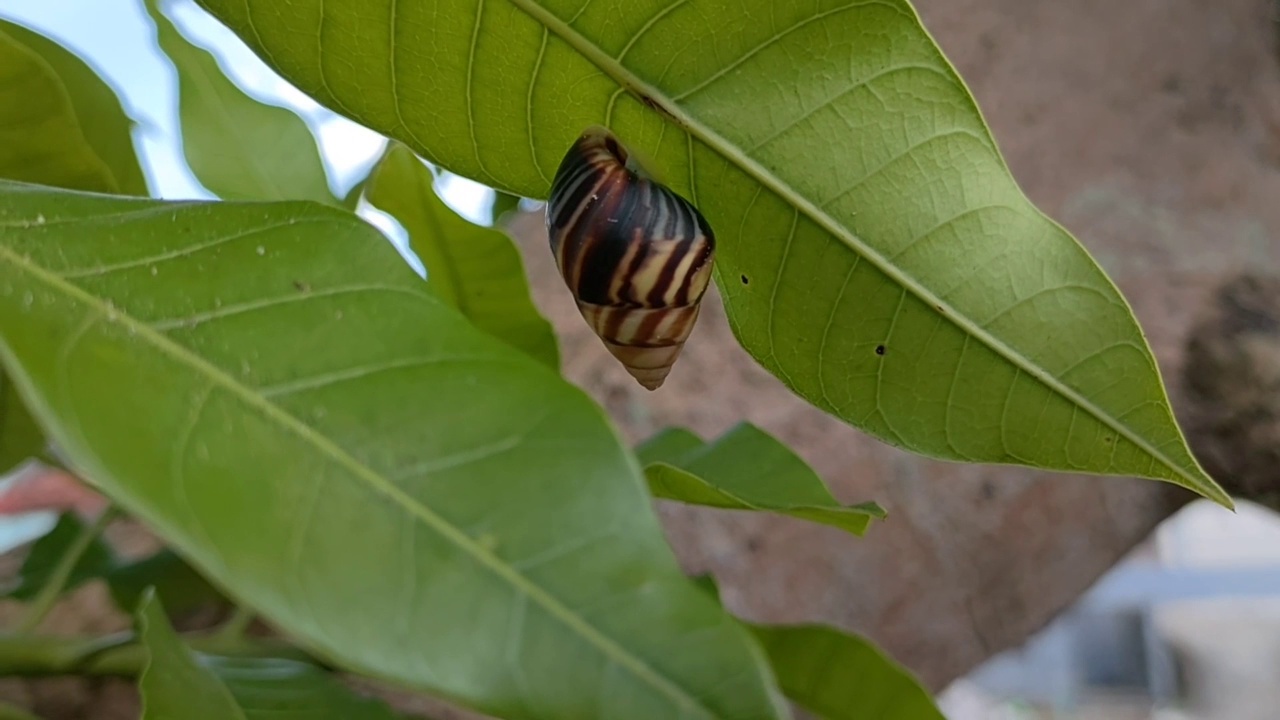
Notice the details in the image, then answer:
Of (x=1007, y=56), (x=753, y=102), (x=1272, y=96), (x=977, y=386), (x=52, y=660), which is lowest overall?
(x=52, y=660)

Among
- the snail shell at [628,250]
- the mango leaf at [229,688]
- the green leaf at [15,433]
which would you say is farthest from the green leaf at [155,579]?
the snail shell at [628,250]

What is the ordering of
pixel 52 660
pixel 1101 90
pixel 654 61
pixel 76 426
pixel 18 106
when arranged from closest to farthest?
pixel 76 426, pixel 654 61, pixel 18 106, pixel 52 660, pixel 1101 90

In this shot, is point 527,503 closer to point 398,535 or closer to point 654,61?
point 398,535

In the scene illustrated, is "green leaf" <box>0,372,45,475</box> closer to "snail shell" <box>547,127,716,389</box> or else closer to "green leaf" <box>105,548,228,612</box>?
"green leaf" <box>105,548,228,612</box>

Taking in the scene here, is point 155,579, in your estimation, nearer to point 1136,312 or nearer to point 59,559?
point 59,559

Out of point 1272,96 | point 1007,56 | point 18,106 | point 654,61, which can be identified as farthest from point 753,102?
point 1272,96

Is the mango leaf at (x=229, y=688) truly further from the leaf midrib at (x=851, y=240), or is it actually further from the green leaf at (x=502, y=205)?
the green leaf at (x=502, y=205)

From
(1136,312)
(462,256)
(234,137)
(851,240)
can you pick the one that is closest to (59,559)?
(234,137)

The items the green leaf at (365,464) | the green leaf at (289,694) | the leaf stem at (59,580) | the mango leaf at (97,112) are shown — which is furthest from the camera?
the leaf stem at (59,580)
